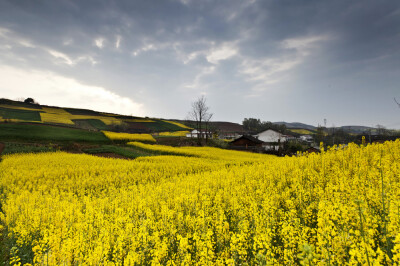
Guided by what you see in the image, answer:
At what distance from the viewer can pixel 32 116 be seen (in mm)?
72500

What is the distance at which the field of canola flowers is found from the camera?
10.7ft

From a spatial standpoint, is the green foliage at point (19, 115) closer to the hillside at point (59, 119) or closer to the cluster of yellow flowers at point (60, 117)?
the hillside at point (59, 119)

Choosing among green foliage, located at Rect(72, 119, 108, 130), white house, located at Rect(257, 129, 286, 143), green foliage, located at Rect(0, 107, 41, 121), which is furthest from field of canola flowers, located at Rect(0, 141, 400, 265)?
green foliage, located at Rect(72, 119, 108, 130)

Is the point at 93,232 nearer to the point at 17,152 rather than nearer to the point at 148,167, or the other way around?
the point at 148,167

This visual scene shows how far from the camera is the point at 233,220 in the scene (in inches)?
223

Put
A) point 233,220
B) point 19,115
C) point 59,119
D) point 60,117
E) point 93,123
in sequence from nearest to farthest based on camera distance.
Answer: point 233,220, point 19,115, point 59,119, point 60,117, point 93,123

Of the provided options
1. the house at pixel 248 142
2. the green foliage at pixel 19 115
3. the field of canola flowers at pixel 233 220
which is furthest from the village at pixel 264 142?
the green foliage at pixel 19 115

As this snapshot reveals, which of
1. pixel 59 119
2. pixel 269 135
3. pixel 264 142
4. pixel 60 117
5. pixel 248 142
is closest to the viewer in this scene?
pixel 248 142

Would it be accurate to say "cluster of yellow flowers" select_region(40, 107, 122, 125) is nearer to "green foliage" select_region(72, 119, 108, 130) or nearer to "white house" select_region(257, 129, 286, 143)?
"green foliage" select_region(72, 119, 108, 130)

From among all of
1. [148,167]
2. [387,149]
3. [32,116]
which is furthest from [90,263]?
[32,116]

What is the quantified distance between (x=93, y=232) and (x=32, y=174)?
1354cm

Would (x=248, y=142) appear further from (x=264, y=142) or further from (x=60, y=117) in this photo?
(x=60, y=117)

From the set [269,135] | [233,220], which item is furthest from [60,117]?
[233,220]

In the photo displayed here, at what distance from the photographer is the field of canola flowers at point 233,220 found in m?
3.25
